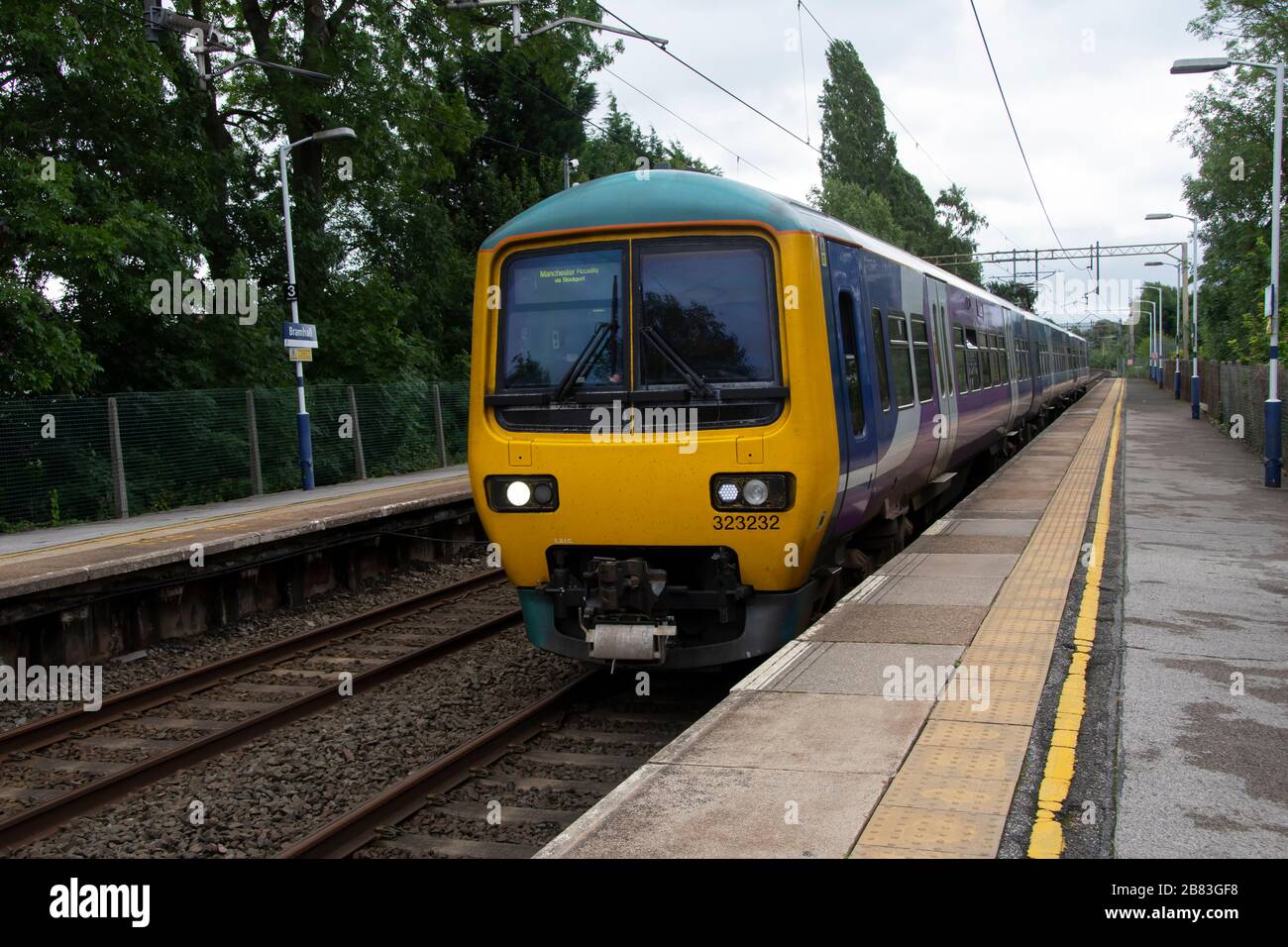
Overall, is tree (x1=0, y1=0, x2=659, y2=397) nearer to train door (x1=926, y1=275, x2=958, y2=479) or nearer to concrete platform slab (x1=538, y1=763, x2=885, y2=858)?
train door (x1=926, y1=275, x2=958, y2=479)

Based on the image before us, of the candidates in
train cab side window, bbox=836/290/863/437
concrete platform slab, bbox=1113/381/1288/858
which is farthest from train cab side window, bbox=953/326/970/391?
train cab side window, bbox=836/290/863/437

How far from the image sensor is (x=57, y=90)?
1895 cm

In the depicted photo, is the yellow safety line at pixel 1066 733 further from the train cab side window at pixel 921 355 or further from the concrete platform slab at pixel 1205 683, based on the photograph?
the train cab side window at pixel 921 355

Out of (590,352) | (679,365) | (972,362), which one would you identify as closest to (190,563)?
(590,352)

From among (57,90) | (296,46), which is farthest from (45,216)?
(296,46)

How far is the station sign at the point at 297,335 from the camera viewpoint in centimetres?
1916

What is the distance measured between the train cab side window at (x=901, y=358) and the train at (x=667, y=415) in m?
1.39

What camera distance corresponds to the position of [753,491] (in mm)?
6523

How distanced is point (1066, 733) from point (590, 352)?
350cm

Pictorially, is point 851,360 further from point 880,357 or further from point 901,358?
point 901,358

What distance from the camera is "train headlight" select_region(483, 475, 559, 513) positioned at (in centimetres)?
693

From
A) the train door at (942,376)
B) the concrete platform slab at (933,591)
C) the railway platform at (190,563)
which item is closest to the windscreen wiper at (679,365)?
the concrete platform slab at (933,591)
